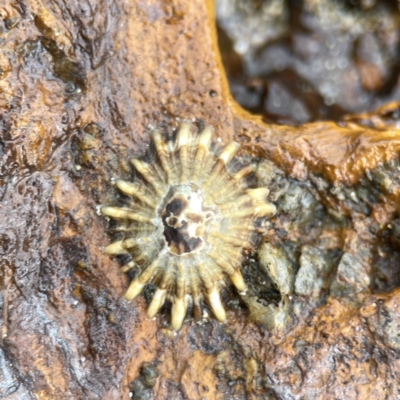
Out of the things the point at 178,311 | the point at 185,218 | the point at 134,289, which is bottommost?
the point at 178,311

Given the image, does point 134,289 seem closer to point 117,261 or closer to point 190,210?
point 117,261

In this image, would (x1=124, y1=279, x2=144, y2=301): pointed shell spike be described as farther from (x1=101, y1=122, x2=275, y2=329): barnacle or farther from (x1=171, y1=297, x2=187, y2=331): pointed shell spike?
(x1=171, y1=297, x2=187, y2=331): pointed shell spike

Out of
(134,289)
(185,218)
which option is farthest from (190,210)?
(134,289)

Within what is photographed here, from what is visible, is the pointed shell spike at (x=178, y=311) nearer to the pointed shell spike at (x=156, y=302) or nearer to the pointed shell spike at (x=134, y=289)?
the pointed shell spike at (x=156, y=302)

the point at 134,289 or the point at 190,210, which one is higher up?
the point at 190,210

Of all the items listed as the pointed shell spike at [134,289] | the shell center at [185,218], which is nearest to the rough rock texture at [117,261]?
the pointed shell spike at [134,289]

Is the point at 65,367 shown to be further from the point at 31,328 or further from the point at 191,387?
the point at 191,387

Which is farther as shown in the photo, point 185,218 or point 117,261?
point 117,261
